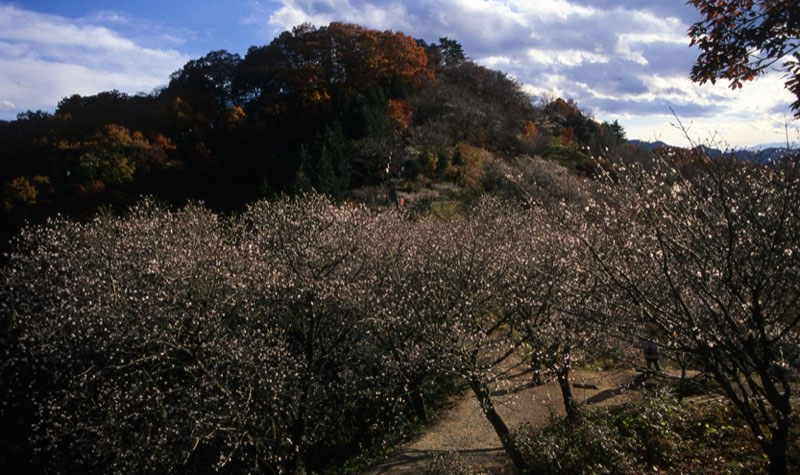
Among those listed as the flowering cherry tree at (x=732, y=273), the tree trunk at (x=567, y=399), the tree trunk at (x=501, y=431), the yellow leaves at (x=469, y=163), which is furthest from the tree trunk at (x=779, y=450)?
the yellow leaves at (x=469, y=163)

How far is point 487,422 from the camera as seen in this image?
555 inches

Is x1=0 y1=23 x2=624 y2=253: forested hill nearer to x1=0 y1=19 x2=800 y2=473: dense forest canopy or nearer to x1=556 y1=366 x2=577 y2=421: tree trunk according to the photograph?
x1=0 y1=19 x2=800 y2=473: dense forest canopy

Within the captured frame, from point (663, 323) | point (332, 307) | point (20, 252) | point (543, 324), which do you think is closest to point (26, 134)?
point (20, 252)

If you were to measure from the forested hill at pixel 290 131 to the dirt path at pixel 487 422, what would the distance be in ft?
42.0

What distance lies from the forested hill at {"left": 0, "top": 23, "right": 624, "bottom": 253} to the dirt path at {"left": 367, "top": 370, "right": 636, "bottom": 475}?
12.8m

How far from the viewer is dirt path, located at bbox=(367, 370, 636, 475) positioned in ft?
38.1

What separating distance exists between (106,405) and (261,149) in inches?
911

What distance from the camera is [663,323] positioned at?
5102 millimetres

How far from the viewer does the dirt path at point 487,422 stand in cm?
1160

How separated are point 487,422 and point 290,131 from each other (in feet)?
Answer: 84.9

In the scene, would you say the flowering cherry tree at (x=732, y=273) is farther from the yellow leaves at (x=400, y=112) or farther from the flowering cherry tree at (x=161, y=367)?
the yellow leaves at (x=400, y=112)

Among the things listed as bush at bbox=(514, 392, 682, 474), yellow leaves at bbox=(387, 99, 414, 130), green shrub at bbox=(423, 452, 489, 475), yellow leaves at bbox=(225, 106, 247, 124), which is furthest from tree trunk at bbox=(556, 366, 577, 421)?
yellow leaves at bbox=(225, 106, 247, 124)

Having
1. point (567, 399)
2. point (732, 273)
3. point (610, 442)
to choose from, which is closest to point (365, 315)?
point (567, 399)

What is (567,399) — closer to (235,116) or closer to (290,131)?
(290,131)
